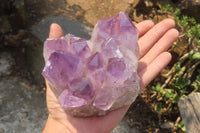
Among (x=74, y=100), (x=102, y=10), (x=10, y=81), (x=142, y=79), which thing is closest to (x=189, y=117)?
(x=142, y=79)

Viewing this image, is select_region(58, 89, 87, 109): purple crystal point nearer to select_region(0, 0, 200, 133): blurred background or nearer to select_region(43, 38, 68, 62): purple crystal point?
select_region(43, 38, 68, 62): purple crystal point

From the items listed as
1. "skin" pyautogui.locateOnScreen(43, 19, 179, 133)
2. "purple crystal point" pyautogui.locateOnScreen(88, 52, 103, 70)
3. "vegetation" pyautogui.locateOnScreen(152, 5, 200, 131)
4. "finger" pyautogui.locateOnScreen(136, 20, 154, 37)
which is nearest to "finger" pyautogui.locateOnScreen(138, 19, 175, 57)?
"skin" pyautogui.locateOnScreen(43, 19, 179, 133)

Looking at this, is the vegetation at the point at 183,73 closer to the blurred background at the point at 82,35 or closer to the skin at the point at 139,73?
the blurred background at the point at 82,35

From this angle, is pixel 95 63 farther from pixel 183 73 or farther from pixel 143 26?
pixel 183 73

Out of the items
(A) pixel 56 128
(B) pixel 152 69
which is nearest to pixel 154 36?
(B) pixel 152 69

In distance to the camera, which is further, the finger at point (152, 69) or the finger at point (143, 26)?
the finger at point (143, 26)

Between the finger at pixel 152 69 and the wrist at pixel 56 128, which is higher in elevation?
the finger at pixel 152 69

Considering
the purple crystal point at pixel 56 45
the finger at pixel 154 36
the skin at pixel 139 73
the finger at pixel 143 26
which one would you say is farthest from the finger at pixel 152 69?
the purple crystal point at pixel 56 45
